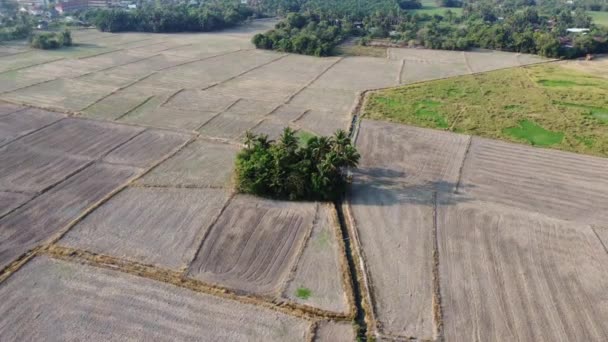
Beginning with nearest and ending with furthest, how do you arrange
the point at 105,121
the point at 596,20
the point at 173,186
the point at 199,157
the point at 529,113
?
the point at 173,186, the point at 199,157, the point at 105,121, the point at 529,113, the point at 596,20

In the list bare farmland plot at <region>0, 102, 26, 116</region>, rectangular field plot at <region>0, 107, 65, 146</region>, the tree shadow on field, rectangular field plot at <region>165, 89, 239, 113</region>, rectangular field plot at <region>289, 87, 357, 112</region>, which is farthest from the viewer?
rectangular field plot at <region>289, 87, 357, 112</region>

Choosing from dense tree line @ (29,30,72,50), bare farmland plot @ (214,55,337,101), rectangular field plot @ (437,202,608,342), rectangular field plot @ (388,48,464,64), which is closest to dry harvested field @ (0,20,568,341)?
rectangular field plot @ (437,202,608,342)

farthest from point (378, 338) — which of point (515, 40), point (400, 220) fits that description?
point (515, 40)

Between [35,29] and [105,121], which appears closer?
[105,121]

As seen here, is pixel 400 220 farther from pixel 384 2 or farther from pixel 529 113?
pixel 384 2

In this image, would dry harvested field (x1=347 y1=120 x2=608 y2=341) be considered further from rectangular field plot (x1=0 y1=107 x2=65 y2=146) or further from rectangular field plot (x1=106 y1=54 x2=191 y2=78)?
rectangular field plot (x1=106 y1=54 x2=191 y2=78)
